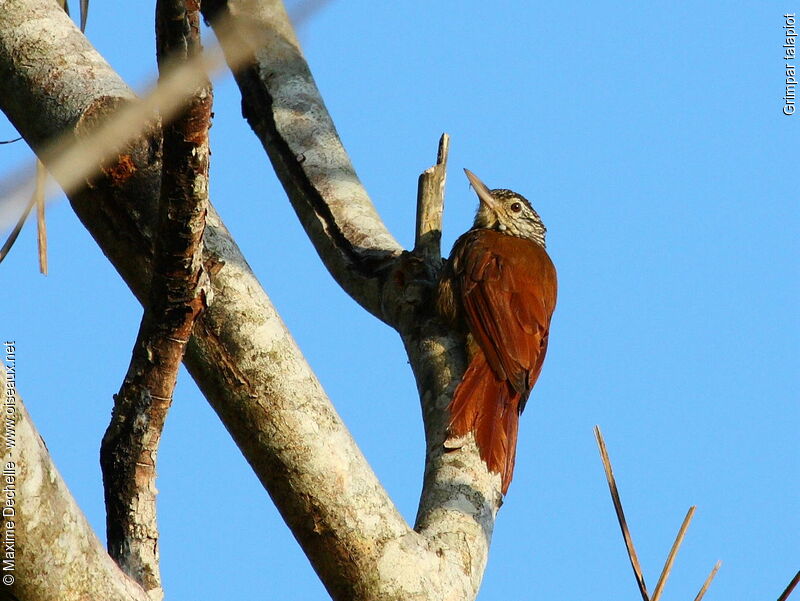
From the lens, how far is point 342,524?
264 cm

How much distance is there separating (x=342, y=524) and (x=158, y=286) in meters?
0.80

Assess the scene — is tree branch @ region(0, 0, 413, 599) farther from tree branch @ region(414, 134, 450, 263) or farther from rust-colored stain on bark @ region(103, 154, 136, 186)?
tree branch @ region(414, 134, 450, 263)

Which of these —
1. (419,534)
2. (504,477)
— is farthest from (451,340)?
(419,534)

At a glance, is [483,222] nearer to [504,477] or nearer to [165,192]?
[504,477]

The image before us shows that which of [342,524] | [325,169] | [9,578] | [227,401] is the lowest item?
[9,578]

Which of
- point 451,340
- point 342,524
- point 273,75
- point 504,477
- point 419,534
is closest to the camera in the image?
point 342,524

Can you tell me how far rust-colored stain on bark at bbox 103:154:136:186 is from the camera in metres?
2.76

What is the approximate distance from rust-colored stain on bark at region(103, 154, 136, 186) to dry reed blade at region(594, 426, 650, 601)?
147 cm

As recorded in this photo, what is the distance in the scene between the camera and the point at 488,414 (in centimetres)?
378

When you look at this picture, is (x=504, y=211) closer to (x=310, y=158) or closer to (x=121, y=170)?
(x=310, y=158)

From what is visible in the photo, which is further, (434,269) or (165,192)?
(434,269)

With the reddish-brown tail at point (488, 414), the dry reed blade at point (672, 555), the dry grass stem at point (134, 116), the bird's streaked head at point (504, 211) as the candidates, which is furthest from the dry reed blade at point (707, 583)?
the bird's streaked head at point (504, 211)

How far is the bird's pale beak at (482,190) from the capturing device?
6267 millimetres

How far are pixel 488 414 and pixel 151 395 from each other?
169cm
